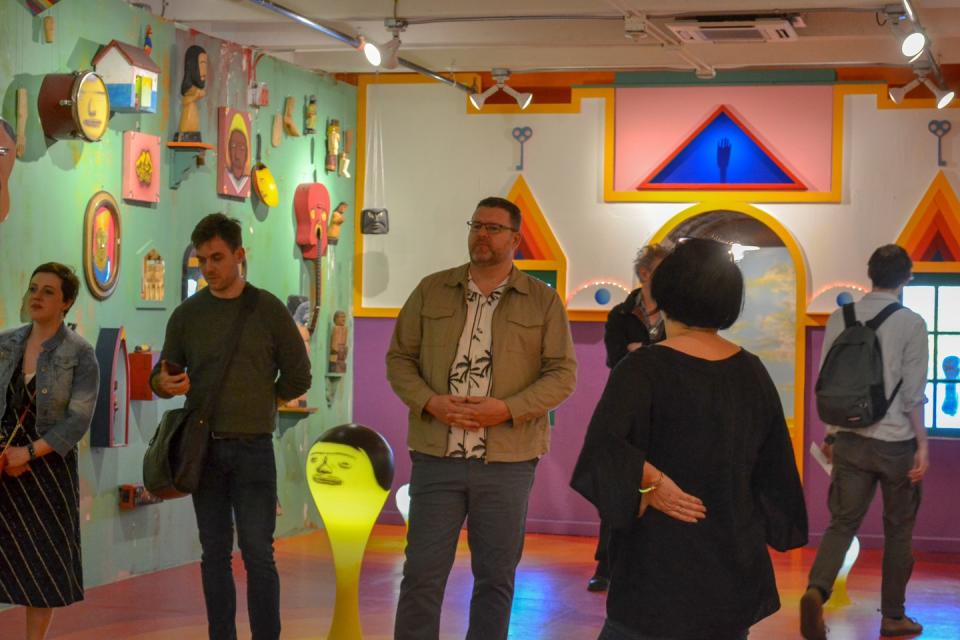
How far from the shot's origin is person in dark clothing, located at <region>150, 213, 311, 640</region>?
16.1ft

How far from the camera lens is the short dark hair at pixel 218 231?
195 inches

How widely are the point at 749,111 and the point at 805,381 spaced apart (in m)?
1.91

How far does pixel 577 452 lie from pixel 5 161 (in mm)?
4960

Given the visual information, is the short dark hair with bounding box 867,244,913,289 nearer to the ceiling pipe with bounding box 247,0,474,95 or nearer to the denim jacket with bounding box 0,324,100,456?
the ceiling pipe with bounding box 247,0,474,95

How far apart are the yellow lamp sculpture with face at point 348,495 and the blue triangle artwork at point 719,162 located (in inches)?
185

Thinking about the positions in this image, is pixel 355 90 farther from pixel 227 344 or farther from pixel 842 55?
pixel 227 344

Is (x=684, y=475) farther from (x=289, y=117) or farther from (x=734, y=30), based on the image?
(x=289, y=117)

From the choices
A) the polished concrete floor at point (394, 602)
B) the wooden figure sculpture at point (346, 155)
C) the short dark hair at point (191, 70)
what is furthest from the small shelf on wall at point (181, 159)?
the wooden figure sculpture at point (346, 155)

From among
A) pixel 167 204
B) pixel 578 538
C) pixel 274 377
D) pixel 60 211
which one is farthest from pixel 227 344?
pixel 578 538

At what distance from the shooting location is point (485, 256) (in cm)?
470

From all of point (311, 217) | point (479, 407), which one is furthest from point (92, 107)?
point (479, 407)

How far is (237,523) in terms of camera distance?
16.2ft

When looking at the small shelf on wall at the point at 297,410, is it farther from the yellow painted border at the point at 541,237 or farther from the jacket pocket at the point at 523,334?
the jacket pocket at the point at 523,334

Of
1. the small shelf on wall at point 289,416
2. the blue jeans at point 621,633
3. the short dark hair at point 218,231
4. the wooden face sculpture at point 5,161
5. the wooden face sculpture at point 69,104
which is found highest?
the wooden face sculpture at point 69,104
